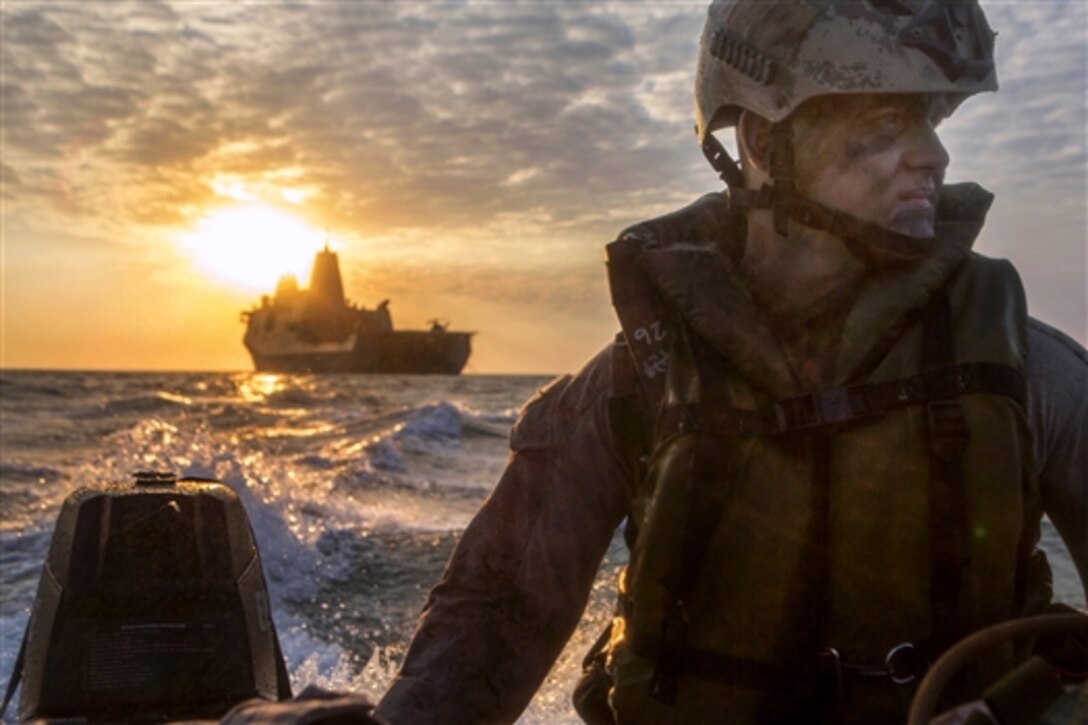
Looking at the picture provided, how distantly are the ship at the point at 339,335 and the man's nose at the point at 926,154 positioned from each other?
85.4 metres

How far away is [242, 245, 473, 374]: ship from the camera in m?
87.8

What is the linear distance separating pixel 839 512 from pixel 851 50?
954 mm

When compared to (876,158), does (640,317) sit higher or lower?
lower

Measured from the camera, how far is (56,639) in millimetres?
3162

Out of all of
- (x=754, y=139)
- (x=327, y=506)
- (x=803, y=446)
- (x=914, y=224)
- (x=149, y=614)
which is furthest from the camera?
(x=327, y=506)

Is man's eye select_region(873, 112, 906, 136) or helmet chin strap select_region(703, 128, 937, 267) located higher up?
man's eye select_region(873, 112, 906, 136)

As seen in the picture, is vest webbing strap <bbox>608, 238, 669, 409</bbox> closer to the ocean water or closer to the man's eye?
the man's eye

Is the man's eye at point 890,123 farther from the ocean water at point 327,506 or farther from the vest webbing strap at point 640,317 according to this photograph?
the ocean water at point 327,506

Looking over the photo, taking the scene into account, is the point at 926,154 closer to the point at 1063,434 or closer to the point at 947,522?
the point at 1063,434

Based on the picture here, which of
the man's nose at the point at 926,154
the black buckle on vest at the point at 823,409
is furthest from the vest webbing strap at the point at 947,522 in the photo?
the man's nose at the point at 926,154

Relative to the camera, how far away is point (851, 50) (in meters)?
2.39

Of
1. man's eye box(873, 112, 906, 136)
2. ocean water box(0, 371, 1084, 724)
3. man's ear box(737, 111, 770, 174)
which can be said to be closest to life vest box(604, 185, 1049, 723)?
man's eye box(873, 112, 906, 136)

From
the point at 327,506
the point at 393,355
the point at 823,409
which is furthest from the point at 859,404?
the point at 393,355

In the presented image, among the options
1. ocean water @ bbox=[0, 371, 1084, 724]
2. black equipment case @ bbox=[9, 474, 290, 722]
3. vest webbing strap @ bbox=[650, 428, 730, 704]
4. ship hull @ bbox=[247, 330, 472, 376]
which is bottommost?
ocean water @ bbox=[0, 371, 1084, 724]
